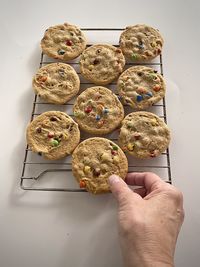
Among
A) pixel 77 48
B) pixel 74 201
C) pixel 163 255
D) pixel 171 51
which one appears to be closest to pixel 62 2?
pixel 77 48

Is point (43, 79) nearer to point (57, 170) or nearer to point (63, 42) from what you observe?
point (63, 42)

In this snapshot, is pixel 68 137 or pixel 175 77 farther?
pixel 175 77

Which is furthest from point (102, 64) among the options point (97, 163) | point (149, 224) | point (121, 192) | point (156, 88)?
point (149, 224)

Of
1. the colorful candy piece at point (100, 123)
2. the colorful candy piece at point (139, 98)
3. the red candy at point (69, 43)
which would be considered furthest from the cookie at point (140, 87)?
the red candy at point (69, 43)

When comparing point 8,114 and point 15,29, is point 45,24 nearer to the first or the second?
point 15,29

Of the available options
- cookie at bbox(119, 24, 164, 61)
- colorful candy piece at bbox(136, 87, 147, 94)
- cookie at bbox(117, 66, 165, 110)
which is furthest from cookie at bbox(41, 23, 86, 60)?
colorful candy piece at bbox(136, 87, 147, 94)

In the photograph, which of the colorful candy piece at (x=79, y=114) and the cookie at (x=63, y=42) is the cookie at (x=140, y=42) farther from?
the colorful candy piece at (x=79, y=114)

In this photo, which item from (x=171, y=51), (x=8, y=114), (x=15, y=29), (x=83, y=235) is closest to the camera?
(x=83, y=235)

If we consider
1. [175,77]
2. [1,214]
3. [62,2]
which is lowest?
[1,214]
